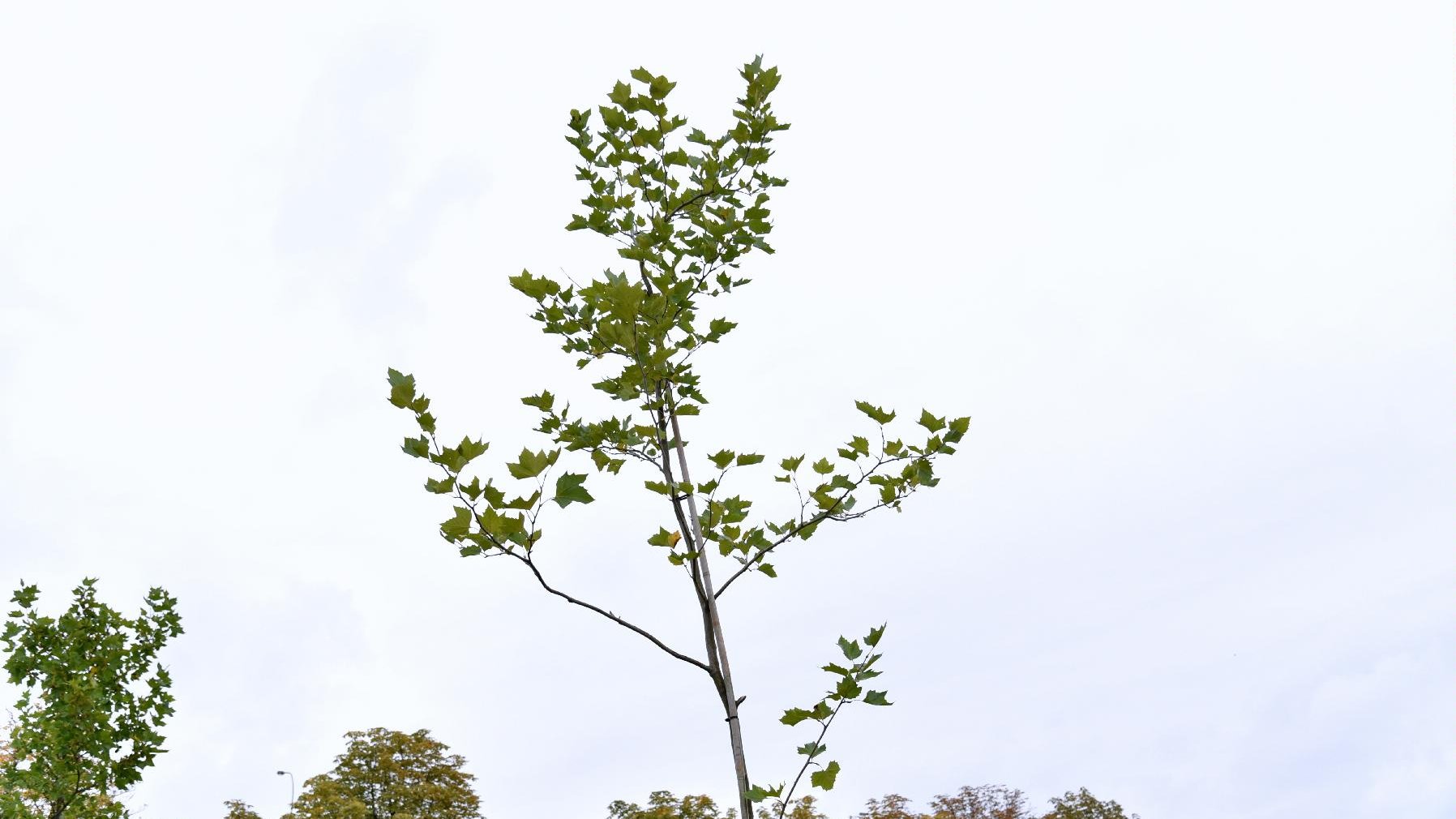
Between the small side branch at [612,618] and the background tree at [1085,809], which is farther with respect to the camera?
the background tree at [1085,809]

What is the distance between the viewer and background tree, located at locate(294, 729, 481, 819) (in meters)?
38.1

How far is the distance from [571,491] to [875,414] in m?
1.59

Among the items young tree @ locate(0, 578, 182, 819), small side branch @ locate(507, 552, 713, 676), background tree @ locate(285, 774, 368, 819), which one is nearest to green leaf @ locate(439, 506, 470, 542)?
small side branch @ locate(507, 552, 713, 676)

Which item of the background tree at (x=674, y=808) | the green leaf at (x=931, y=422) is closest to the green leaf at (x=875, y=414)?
the green leaf at (x=931, y=422)

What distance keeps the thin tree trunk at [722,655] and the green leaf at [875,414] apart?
855mm

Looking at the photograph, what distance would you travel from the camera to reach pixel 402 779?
3972cm

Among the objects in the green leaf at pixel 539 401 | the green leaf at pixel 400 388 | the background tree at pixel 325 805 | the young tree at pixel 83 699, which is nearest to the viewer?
the green leaf at pixel 400 388

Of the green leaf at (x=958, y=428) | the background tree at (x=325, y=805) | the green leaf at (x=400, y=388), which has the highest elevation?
the background tree at (x=325, y=805)

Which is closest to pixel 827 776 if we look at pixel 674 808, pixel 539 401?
pixel 539 401

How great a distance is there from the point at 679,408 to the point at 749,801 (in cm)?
176

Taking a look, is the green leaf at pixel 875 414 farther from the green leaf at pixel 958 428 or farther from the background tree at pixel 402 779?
the background tree at pixel 402 779

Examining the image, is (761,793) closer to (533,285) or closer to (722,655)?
(722,655)

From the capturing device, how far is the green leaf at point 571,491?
140 inches

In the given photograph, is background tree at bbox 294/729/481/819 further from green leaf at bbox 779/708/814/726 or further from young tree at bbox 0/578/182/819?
green leaf at bbox 779/708/814/726
